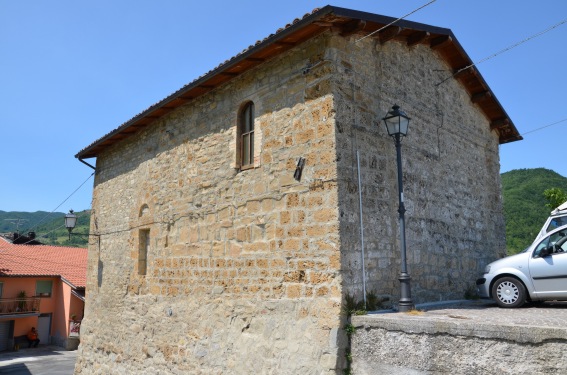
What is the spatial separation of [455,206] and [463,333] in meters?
4.34

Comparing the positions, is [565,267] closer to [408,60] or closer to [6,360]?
[408,60]

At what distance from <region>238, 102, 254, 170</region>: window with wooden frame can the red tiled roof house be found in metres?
22.4

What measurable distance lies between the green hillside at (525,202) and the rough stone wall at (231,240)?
1804 cm

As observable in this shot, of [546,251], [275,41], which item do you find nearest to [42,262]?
[275,41]

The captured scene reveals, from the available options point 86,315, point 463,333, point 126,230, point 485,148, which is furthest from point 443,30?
point 86,315

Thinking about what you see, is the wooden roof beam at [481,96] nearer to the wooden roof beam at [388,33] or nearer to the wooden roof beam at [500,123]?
the wooden roof beam at [500,123]

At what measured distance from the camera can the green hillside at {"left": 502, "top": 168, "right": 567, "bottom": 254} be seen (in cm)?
2391

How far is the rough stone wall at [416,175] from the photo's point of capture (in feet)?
21.6

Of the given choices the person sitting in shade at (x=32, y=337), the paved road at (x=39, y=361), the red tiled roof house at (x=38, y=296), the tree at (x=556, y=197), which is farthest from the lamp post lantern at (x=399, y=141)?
Answer: the person sitting in shade at (x=32, y=337)

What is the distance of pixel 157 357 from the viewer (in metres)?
9.33

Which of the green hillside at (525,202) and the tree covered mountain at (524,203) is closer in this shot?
the tree covered mountain at (524,203)

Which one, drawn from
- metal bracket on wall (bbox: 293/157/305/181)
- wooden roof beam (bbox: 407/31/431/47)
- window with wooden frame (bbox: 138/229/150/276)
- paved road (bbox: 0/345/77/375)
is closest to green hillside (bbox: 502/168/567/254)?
wooden roof beam (bbox: 407/31/431/47)

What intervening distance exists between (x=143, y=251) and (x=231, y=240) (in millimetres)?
3596

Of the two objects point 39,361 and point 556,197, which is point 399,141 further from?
point 39,361
